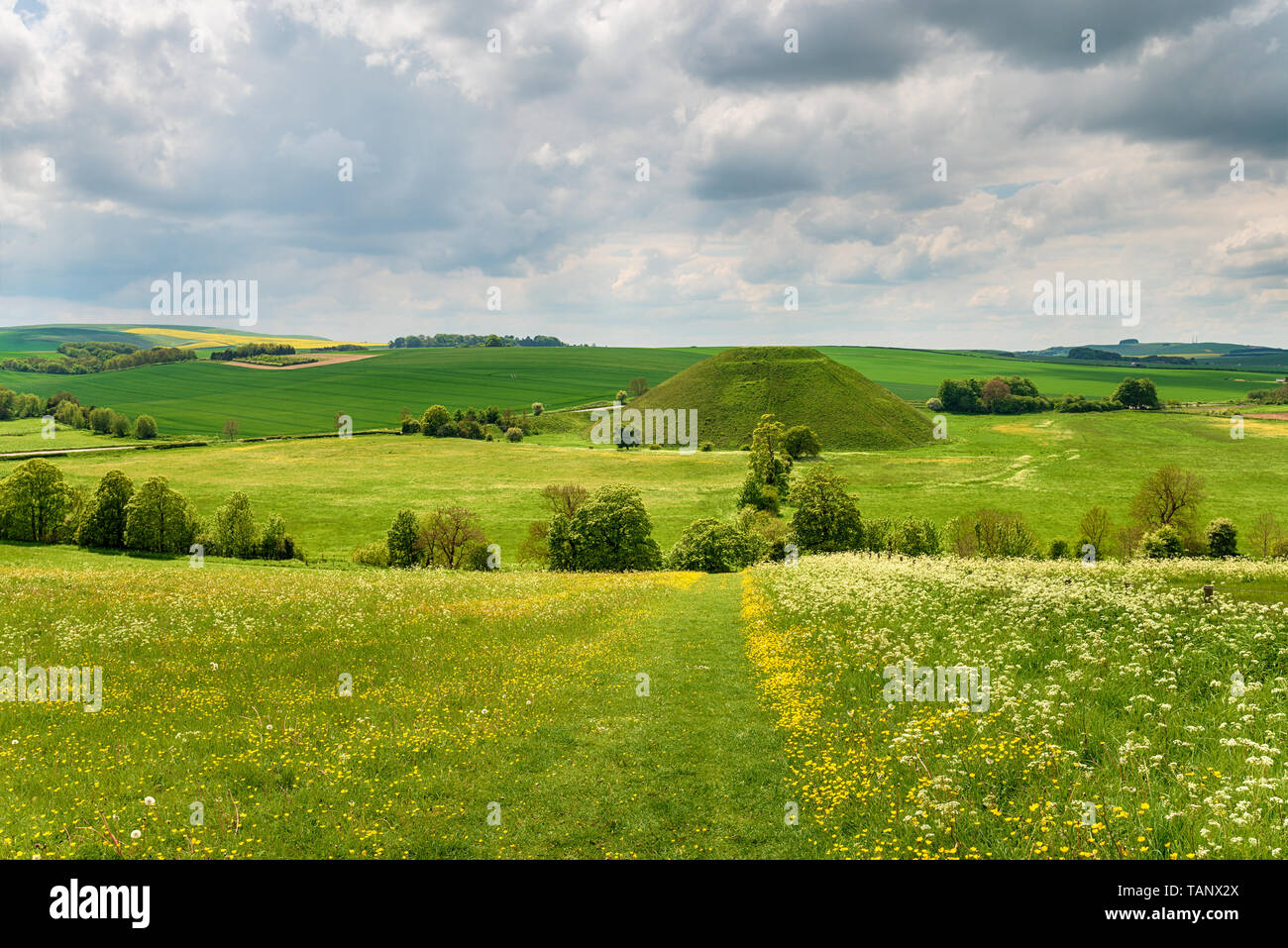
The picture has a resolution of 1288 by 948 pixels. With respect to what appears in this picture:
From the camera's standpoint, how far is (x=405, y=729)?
14.3m

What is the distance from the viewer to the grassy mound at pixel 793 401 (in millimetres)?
158125

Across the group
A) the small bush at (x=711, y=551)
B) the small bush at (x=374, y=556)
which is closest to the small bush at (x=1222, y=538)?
the small bush at (x=711, y=551)

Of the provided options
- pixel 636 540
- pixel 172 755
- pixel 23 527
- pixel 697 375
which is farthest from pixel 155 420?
pixel 172 755

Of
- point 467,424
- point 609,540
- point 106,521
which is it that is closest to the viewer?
point 609,540

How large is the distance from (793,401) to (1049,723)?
16462 cm

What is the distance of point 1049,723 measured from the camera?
39.7 ft

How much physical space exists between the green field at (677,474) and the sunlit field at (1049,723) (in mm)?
62437

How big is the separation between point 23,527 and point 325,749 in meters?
75.6

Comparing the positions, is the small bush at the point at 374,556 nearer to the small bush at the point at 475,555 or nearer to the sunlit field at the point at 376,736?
the small bush at the point at 475,555

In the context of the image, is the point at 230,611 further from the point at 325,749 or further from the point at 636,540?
the point at 636,540

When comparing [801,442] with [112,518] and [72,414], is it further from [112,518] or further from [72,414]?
[72,414]

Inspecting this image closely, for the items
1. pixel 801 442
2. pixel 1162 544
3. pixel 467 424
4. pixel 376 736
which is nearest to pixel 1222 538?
pixel 1162 544

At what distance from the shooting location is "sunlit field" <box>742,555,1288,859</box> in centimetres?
909

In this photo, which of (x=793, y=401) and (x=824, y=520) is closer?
(x=824, y=520)
